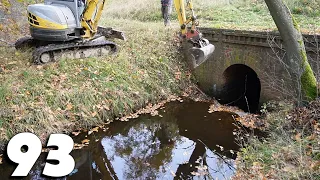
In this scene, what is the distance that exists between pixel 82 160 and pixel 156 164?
1587mm

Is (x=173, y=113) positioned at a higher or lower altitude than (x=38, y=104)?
lower

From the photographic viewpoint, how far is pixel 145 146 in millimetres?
7559

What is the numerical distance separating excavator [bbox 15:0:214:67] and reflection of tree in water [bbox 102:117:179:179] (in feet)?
6.87

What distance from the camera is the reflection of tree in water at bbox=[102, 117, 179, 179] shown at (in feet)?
21.1

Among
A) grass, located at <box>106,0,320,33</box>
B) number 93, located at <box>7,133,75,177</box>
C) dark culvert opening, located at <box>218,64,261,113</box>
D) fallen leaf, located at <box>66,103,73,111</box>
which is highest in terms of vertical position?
grass, located at <box>106,0,320,33</box>

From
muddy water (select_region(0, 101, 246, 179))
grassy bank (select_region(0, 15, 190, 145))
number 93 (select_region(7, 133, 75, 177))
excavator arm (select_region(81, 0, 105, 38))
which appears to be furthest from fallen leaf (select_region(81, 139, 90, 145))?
excavator arm (select_region(81, 0, 105, 38))

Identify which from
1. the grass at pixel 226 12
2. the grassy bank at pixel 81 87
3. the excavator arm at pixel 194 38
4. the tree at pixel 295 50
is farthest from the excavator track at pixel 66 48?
the tree at pixel 295 50

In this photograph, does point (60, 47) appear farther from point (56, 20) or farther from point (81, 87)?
point (81, 87)

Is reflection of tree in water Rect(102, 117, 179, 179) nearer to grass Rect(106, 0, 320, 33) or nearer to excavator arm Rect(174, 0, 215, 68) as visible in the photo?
excavator arm Rect(174, 0, 215, 68)

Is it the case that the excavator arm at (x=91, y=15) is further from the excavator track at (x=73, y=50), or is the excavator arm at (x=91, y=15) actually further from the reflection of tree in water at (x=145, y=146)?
the reflection of tree in water at (x=145, y=146)

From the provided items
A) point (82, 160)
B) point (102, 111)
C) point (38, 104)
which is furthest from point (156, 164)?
point (38, 104)

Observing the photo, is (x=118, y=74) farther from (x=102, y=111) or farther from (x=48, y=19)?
(x=48, y=19)

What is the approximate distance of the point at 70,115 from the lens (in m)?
7.85

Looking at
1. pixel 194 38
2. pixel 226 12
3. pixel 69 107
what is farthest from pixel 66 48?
pixel 226 12
